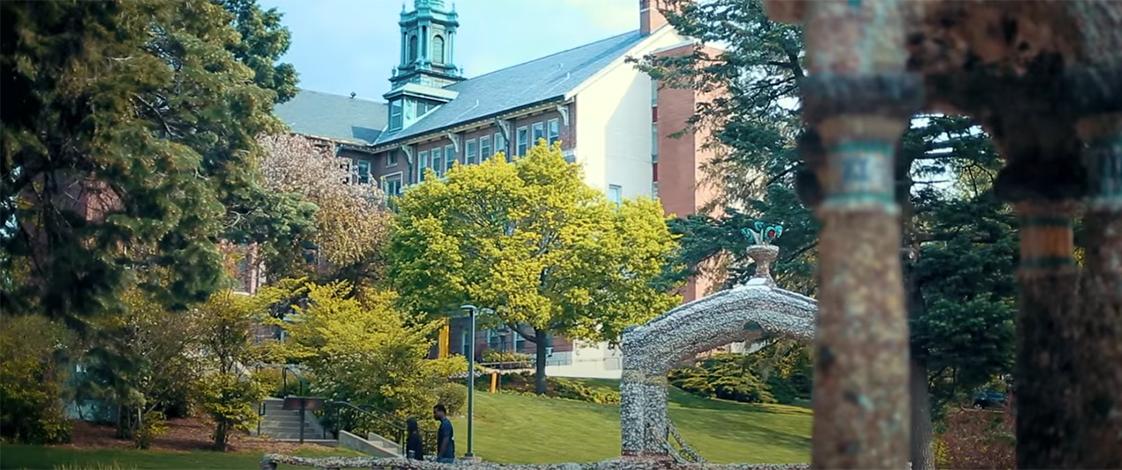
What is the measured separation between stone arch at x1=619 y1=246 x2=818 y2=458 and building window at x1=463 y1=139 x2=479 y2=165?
4539cm

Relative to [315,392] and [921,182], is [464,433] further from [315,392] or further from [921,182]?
[921,182]

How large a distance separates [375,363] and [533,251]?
18.7 metres

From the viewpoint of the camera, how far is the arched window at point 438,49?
3428 inches

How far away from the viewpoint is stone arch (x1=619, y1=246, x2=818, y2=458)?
1129 inches

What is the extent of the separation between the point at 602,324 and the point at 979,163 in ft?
87.0

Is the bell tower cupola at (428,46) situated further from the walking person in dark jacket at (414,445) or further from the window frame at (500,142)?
the walking person in dark jacket at (414,445)

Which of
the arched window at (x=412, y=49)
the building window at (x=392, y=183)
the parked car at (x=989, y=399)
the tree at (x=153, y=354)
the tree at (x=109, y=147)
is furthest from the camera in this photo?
the arched window at (x=412, y=49)

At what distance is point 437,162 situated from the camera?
254ft

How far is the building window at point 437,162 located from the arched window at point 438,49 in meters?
10.5

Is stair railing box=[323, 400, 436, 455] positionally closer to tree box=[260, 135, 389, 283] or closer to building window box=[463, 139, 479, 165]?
tree box=[260, 135, 389, 283]

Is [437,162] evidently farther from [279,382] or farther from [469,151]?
[279,382]

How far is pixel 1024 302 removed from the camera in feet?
37.1

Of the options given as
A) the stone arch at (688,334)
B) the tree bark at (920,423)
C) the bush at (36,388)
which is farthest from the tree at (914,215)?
the bush at (36,388)

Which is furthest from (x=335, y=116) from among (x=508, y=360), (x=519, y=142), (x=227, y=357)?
(x=227, y=357)
